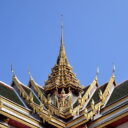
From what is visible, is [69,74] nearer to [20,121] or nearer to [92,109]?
[92,109]

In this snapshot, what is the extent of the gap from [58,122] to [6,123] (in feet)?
6.76

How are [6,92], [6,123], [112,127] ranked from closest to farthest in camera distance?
[6,123] → [112,127] → [6,92]

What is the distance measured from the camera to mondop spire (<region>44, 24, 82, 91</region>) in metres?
16.9

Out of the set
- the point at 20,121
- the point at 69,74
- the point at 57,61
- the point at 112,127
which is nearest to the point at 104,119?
the point at 112,127

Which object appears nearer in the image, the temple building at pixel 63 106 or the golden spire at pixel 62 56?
the temple building at pixel 63 106

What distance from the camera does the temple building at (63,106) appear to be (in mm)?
12070

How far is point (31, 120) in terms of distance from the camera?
12.4m

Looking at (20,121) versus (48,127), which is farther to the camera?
(48,127)

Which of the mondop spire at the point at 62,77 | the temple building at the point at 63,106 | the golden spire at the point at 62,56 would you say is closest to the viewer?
the temple building at the point at 63,106

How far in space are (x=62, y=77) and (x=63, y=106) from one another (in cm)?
280

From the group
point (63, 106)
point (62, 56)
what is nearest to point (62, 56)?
point (62, 56)

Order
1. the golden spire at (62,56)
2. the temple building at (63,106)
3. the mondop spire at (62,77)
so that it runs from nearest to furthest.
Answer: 1. the temple building at (63,106)
2. the mondop spire at (62,77)
3. the golden spire at (62,56)

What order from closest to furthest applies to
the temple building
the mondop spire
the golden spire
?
1. the temple building
2. the mondop spire
3. the golden spire

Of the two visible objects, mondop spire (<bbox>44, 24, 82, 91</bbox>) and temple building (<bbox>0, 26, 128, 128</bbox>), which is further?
mondop spire (<bbox>44, 24, 82, 91</bbox>)
